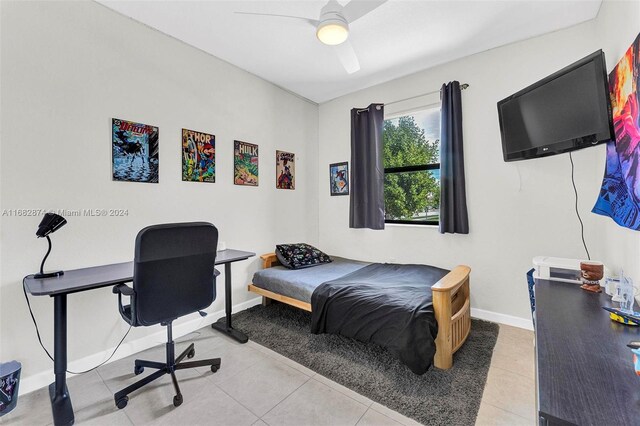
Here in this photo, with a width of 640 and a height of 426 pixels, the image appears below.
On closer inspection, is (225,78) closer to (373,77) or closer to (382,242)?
(373,77)

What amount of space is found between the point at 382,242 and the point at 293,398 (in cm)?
222

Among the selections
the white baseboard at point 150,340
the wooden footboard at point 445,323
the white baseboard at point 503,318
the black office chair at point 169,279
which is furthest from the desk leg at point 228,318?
the white baseboard at point 503,318

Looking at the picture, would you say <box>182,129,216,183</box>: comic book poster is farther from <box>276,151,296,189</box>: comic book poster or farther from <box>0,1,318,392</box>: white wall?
<box>276,151,296,189</box>: comic book poster

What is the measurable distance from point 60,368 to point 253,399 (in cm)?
114

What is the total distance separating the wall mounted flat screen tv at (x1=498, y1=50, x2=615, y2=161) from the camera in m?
1.53

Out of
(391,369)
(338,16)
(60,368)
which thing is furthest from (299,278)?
(338,16)

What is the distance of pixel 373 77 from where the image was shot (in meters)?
3.38

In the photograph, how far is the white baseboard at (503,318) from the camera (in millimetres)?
2645

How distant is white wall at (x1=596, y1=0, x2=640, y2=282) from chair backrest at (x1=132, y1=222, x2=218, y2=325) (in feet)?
8.13

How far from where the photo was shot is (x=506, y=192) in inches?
107

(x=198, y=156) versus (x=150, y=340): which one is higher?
(x=198, y=156)

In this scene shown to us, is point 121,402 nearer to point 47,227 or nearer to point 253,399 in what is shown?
point 253,399

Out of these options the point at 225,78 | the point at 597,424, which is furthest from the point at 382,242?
the point at 597,424

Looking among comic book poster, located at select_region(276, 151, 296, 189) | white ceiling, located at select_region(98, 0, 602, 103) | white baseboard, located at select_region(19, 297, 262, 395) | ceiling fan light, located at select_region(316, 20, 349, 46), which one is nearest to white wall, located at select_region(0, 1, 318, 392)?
white baseboard, located at select_region(19, 297, 262, 395)
